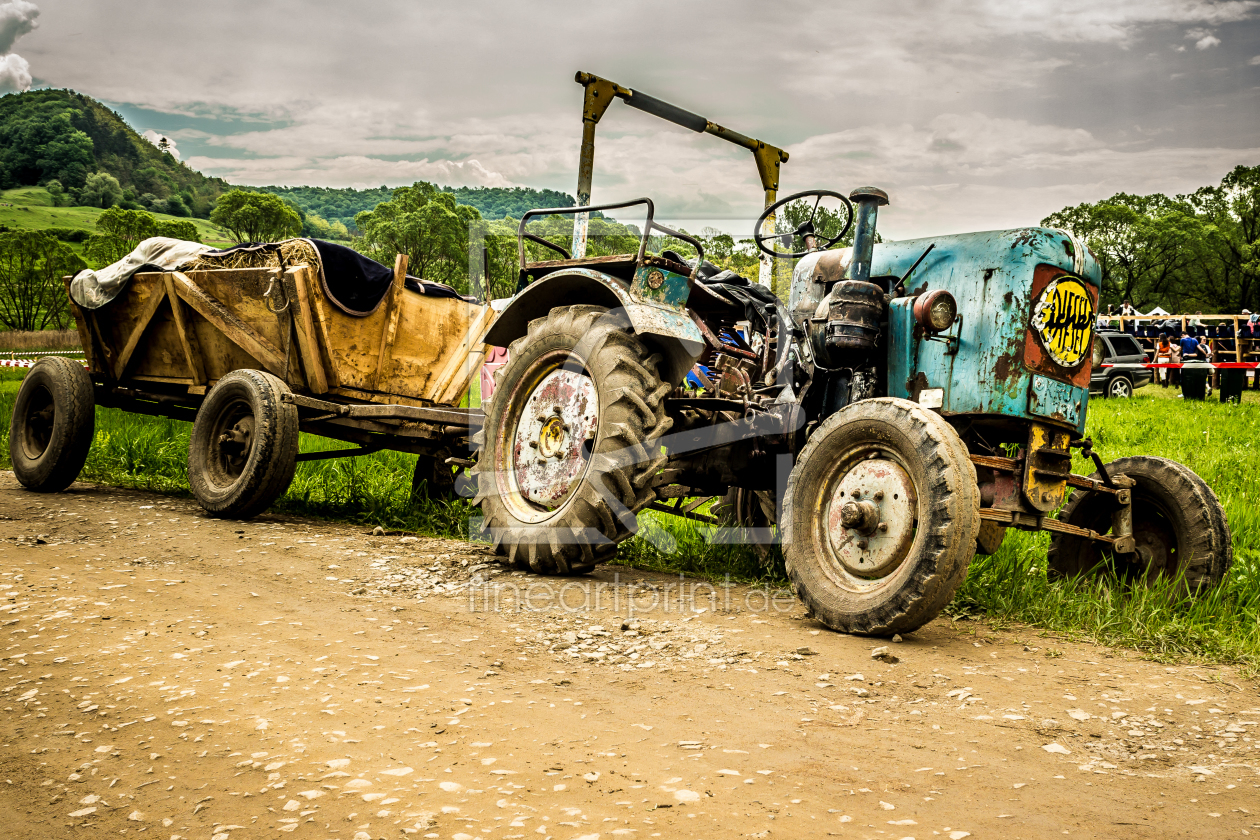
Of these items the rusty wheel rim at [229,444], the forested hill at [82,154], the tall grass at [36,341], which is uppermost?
the forested hill at [82,154]

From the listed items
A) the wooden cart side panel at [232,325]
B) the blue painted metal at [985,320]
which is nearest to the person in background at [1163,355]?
the blue painted metal at [985,320]

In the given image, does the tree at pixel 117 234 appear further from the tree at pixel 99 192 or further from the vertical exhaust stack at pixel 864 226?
the vertical exhaust stack at pixel 864 226

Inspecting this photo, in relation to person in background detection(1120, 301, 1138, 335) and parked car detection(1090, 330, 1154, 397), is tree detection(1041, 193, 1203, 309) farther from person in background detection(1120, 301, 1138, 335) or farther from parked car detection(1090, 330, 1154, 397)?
parked car detection(1090, 330, 1154, 397)

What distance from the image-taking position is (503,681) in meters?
2.78

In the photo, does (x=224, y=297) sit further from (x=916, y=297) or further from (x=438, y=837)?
(x=438, y=837)

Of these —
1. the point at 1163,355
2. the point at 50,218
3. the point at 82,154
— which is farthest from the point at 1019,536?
the point at 82,154

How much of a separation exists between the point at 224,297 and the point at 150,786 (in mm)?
4763

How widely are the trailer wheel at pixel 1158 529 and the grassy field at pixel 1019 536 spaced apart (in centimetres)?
13

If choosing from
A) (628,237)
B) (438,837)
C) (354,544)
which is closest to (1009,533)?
(628,237)

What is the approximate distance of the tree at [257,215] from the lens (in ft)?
240

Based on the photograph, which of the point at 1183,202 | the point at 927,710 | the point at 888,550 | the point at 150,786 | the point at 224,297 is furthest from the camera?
the point at 1183,202

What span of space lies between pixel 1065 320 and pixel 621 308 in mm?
1968

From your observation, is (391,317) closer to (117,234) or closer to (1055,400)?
(1055,400)

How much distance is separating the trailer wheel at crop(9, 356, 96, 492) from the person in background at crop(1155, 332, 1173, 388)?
2258 cm
